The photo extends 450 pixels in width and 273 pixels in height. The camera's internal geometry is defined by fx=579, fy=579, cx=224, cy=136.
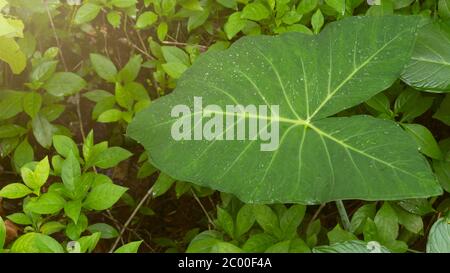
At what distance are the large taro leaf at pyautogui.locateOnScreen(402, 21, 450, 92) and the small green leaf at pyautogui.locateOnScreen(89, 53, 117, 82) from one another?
0.82m

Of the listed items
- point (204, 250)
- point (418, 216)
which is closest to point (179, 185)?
point (204, 250)

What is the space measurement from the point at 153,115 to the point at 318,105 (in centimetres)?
37

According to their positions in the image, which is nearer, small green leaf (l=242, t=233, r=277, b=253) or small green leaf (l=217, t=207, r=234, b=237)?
small green leaf (l=242, t=233, r=277, b=253)

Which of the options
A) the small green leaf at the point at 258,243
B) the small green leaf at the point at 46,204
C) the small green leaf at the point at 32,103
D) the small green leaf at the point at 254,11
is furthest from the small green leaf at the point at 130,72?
the small green leaf at the point at 258,243

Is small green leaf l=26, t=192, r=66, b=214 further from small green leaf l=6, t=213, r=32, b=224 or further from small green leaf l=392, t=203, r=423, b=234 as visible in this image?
small green leaf l=392, t=203, r=423, b=234

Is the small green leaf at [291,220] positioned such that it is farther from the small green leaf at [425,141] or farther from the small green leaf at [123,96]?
the small green leaf at [123,96]

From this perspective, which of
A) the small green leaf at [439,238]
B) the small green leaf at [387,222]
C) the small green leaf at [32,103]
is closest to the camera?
the small green leaf at [439,238]

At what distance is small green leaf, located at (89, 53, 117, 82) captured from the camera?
1.69m

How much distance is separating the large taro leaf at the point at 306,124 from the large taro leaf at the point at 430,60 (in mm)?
129

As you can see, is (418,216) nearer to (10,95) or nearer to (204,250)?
(204,250)

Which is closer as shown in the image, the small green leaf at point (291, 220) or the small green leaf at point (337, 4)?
the small green leaf at point (291, 220)

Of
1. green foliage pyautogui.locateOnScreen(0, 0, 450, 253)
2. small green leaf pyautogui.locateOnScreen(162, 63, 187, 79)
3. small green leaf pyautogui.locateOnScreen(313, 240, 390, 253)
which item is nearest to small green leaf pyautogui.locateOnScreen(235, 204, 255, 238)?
green foliage pyautogui.locateOnScreen(0, 0, 450, 253)

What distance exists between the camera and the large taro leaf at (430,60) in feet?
4.58
